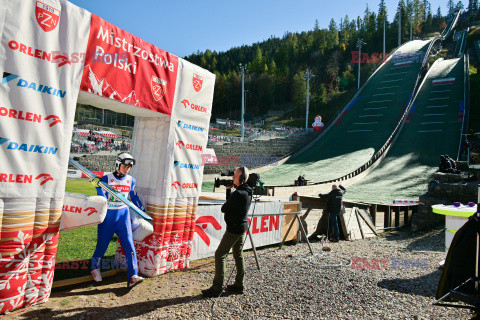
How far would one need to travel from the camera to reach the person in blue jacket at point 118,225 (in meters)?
4.94

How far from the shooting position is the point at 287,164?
117ft

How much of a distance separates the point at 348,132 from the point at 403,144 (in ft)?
27.4

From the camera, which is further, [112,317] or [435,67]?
[435,67]

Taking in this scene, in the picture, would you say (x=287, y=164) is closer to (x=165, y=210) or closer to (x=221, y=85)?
(x=165, y=210)

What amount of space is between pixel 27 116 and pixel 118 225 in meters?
2.05

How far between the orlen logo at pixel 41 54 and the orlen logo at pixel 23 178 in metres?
1.40

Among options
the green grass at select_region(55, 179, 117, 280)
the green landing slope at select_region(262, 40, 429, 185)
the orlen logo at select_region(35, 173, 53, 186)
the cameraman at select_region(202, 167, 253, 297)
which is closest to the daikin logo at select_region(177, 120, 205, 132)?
the cameraman at select_region(202, 167, 253, 297)

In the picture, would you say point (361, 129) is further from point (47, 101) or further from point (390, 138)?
point (47, 101)

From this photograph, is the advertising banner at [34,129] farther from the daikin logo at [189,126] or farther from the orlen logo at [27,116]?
the daikin logo at [189,126]

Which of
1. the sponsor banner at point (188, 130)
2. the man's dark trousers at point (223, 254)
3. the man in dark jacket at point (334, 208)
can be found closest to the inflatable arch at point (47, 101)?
the sponsor banner at point (188, 130)

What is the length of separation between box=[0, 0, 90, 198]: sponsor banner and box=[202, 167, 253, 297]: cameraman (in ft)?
7.65

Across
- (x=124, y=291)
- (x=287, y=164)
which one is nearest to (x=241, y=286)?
(x=124, y=291)

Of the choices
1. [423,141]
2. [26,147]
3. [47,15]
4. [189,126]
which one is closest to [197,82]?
[189,126]

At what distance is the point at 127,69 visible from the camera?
4.93 meters
